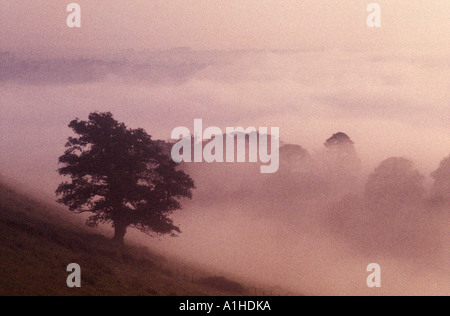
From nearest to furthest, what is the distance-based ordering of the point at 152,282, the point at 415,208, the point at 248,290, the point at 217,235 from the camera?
the point at 152,282 → the point at 248,290 → the point at 217,235 → the point at 415,208

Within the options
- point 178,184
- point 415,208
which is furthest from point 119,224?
point 415,208

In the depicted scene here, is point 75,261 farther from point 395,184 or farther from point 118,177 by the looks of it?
point 395,184

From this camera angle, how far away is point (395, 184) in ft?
559

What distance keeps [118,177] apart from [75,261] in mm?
10915

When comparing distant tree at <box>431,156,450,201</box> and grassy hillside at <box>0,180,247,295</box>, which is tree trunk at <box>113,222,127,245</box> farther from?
distant tree at <box>431,156,450,201</box>

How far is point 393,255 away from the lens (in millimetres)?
145875

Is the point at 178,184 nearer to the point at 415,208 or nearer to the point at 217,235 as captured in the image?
the point at 217,235

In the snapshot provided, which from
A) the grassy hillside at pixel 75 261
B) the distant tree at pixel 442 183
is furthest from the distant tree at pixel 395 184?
the grassy hillside at pixel 75 261

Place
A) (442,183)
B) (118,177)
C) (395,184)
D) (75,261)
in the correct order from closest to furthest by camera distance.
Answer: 1. (75,261)
2. (118,177)
3. (442,183)
4. (395,184)

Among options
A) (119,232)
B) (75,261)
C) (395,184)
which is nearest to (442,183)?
(395,184)

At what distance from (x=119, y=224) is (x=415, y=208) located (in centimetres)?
13850

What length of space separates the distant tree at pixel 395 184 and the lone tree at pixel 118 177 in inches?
5326

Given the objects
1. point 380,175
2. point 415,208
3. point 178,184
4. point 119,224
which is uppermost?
point 380,175

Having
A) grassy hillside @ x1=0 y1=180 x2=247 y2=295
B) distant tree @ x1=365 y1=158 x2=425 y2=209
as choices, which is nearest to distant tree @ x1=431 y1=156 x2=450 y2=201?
distant tree @ x1=365 y1=158 x2=425 y2=209
